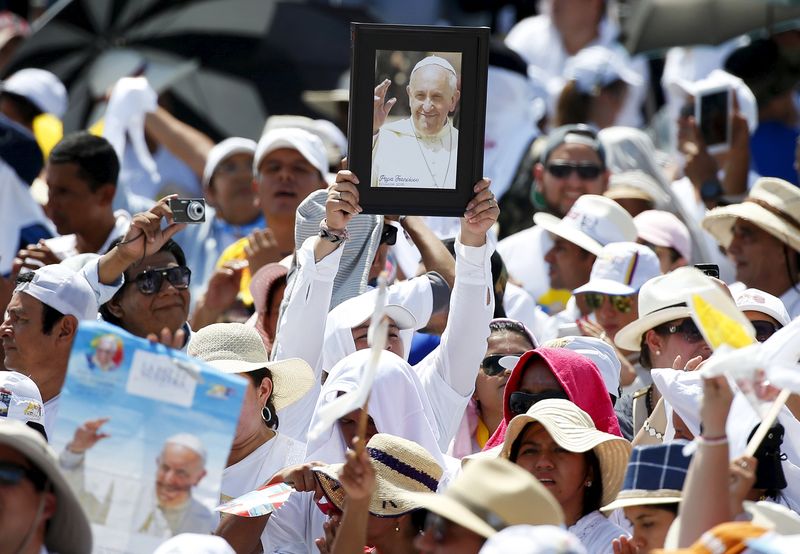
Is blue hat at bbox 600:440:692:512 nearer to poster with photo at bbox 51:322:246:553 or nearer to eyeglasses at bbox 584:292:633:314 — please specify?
poster with photo at bbox 51:322:246:553

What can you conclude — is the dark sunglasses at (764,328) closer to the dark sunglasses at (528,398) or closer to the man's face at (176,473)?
the dark sunglasses at (528,398)

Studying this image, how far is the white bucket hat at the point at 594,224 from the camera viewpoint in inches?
303

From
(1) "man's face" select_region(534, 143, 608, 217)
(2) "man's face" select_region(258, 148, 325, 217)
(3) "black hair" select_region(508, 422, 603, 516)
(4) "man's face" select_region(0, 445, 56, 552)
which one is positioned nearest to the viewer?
(4) "man's face" select_region(0, 445, 56, 552)

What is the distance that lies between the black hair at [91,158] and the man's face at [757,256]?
314 cm

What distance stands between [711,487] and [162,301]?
3227 millimetres

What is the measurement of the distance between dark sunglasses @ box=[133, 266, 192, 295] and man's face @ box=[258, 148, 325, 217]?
53.1 inches

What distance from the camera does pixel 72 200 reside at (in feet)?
26.5

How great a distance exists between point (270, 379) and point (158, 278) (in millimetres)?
1052

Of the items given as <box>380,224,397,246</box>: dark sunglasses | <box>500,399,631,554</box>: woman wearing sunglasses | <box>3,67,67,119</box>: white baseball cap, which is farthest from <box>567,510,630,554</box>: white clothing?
<box>3,67,67,119</box>: white baseball cap

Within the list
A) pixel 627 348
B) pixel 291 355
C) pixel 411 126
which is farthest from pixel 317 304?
pixel 627 348

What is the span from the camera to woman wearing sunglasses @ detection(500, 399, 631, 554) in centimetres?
519

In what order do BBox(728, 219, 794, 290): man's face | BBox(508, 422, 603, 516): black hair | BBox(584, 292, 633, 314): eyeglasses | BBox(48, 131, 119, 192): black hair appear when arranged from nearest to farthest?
BBox(508, 422, 603, 516): black hair, BBox(584, 292, 633, 314): eyeglasses, BBox(728, 219, 794, 290): man's face, BBox(48, 131, 119, 192): black hair

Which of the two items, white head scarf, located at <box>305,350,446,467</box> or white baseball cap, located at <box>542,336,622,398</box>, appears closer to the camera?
white head scarf, located at <box>305,350,446,467</box>

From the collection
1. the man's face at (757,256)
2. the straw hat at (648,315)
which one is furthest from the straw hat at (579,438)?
the man's face at (757,256)
